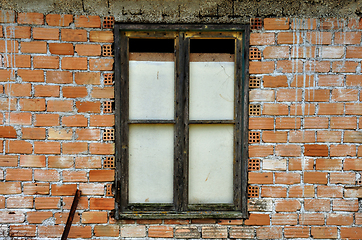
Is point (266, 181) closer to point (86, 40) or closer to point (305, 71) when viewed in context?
point (305, 71)

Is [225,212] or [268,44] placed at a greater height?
[268,44]

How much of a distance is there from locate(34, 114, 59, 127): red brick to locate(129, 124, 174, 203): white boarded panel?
0.60m

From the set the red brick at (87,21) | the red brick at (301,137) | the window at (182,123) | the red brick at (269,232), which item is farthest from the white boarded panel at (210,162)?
the red brick at (87,21)

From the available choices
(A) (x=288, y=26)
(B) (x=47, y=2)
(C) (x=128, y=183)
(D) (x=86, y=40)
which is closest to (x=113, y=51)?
(D) (x=86, y=40)

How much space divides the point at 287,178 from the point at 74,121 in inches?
69.1

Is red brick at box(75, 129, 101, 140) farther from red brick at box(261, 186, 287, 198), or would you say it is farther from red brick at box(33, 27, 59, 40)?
red brick at box(261, 186, 287, 198)

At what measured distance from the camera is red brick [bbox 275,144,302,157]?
1.85 m

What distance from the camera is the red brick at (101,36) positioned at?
183cm

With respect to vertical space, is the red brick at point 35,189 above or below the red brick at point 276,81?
below

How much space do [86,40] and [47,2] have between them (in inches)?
16.3

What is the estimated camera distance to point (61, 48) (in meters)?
1.82

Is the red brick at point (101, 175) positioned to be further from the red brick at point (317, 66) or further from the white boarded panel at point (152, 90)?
the red brick at point (317, 66)

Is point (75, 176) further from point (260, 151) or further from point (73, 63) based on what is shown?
point (260, 151)

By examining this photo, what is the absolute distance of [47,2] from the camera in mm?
1809
